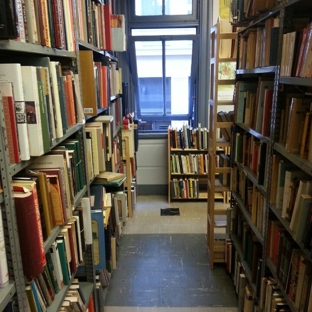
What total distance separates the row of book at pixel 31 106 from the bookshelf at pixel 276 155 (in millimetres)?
978

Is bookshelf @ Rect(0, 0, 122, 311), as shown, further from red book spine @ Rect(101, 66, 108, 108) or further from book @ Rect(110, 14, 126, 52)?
book @ Rect(110, 14, 126, 52)

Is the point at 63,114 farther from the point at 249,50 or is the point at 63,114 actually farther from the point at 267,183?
the point at 249,50

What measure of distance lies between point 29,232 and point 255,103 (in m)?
1.58

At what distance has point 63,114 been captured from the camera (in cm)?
146

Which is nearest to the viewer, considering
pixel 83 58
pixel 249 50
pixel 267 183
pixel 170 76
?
pixel 267 183

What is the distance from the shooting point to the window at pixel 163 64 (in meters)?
4.25

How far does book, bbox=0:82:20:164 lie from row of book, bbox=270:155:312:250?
3.52 ft

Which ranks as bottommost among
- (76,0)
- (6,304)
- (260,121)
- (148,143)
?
(148,143)

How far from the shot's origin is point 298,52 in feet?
4.43

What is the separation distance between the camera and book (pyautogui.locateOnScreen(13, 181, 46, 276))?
1.00m

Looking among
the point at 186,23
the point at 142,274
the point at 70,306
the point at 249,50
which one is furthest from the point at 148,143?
the point at 70,306

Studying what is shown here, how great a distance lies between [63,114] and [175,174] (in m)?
2.96

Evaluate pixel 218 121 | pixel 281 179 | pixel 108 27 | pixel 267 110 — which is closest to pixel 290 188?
pixel 281 179

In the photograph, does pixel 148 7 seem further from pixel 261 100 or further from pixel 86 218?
pixel 86 218
